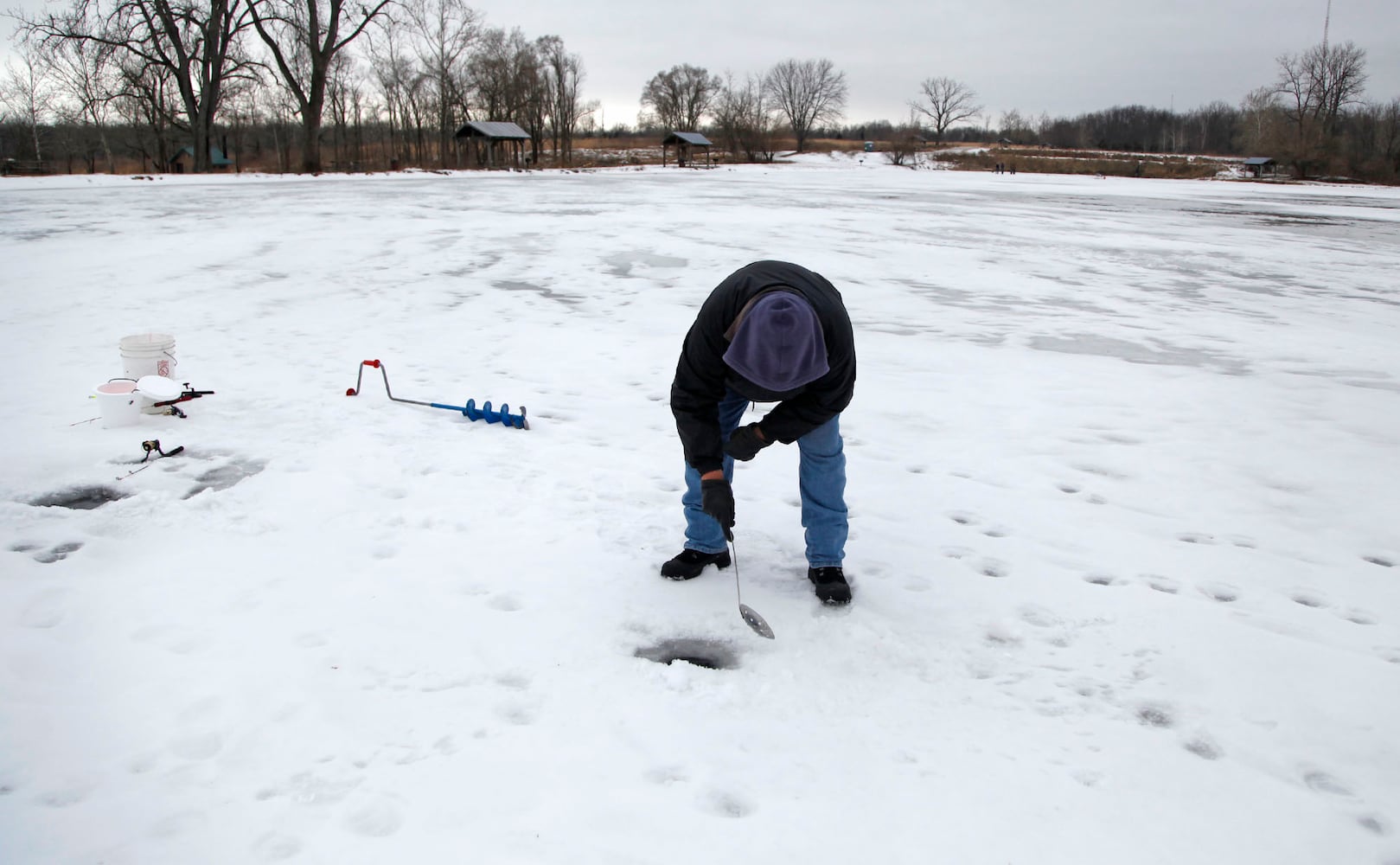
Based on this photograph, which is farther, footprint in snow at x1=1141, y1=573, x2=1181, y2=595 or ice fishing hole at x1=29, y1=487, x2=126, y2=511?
ice fishing hole at x1=29, y1=487, x2=126, y2=511

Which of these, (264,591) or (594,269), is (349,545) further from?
(594,269)

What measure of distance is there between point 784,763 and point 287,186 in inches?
1042

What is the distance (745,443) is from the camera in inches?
119

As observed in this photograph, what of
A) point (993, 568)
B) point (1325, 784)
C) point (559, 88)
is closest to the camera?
point (1325, 784)

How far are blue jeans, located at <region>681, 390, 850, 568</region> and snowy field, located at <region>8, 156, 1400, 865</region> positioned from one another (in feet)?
0.72

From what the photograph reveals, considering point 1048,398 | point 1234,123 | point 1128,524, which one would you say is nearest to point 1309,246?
point 1048,398

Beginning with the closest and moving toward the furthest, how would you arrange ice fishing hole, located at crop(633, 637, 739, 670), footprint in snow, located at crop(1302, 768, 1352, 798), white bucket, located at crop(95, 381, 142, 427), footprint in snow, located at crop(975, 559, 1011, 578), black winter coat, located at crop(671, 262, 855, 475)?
footprint in snow, located at crop(1302, 768, 1352, 798)
black winter coat, located at crop(671, 262, 855, 475)
ice fishing hole, located at crop(633, 637, 739, 670)
footprint in snow, located at crop(975, 559, 1011, 578)
white bucket, located at crop(95, 381, 142, 427)

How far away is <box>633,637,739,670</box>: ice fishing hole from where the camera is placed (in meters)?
2.94

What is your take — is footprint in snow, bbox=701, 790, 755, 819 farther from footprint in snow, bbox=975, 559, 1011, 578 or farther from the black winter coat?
footprint in snow, bbox=975, 559, 1011, 578

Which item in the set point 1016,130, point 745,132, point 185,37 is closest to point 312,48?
point 185,37

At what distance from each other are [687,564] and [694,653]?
0.57 metres

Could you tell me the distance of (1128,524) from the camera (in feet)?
13.3

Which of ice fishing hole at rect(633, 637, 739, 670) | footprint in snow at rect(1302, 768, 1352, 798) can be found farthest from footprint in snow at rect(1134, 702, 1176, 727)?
ice fishing hole at rect(633, 637, 739, 670)

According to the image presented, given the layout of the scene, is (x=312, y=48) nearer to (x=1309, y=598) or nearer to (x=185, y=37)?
(x=185, y=37)
